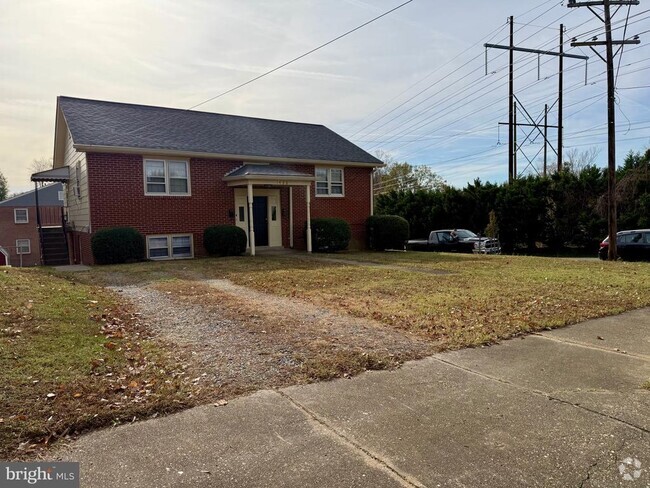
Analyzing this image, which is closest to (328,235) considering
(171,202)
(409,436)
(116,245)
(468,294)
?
(171,202)

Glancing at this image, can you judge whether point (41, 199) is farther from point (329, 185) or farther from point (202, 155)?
point (329, 185)

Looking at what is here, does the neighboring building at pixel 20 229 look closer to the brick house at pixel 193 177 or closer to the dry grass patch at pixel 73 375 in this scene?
the brick house at pixel 193 177

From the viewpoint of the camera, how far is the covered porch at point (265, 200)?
16.3 meters

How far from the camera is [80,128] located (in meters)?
15.1

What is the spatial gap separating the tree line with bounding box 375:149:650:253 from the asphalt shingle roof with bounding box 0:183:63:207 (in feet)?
132

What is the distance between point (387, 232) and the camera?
19766mm

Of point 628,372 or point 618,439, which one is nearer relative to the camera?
point 618,439

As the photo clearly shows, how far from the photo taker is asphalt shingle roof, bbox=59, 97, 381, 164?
612 inches

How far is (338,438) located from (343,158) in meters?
17.5

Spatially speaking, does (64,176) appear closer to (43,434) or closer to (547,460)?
(43,434)

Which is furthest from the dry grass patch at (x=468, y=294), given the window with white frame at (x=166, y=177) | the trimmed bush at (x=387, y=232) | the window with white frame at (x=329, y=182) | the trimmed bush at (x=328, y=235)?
the window with white frame at (x=329, y=182)

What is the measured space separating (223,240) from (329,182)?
601cm

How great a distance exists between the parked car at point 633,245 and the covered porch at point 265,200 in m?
11.5

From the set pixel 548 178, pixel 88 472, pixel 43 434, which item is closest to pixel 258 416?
pixel 88 472
